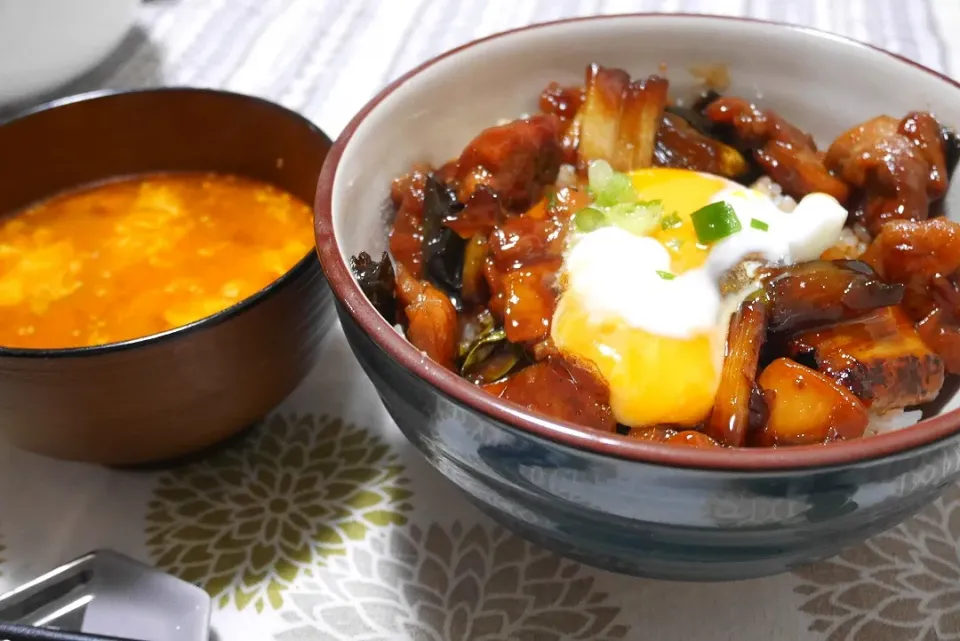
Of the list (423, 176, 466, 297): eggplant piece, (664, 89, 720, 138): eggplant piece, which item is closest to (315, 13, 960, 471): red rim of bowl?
(423, 176, 466, 297): eggplant piece

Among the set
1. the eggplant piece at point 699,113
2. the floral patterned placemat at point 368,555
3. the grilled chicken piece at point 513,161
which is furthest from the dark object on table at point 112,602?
the eggplant piece at point 699,113

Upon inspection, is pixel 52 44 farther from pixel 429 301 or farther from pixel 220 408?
pixel 429 301

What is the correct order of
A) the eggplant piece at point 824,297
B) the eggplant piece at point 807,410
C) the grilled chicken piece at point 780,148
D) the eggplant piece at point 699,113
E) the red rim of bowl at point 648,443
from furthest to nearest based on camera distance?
Result: 1. the eggplant piece at point 699,113
2. the grilled chicken piece at point 780,148
3. the eggplant piece at point 824,297
4. the eggplant piece at point 807,410
5. the red rim of bowl at point 648,443

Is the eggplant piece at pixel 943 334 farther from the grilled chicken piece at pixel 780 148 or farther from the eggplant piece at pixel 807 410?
the grilled chicken piece at pixel 780 148

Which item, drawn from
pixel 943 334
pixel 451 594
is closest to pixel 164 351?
pixel 451 594

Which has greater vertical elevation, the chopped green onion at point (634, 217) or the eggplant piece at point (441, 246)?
the chopped green onion at point (634, 217)

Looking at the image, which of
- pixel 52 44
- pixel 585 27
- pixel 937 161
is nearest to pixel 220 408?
pixel 585 27

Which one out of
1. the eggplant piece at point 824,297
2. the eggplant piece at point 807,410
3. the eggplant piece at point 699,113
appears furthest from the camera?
the eggplant piece at point 699,113
